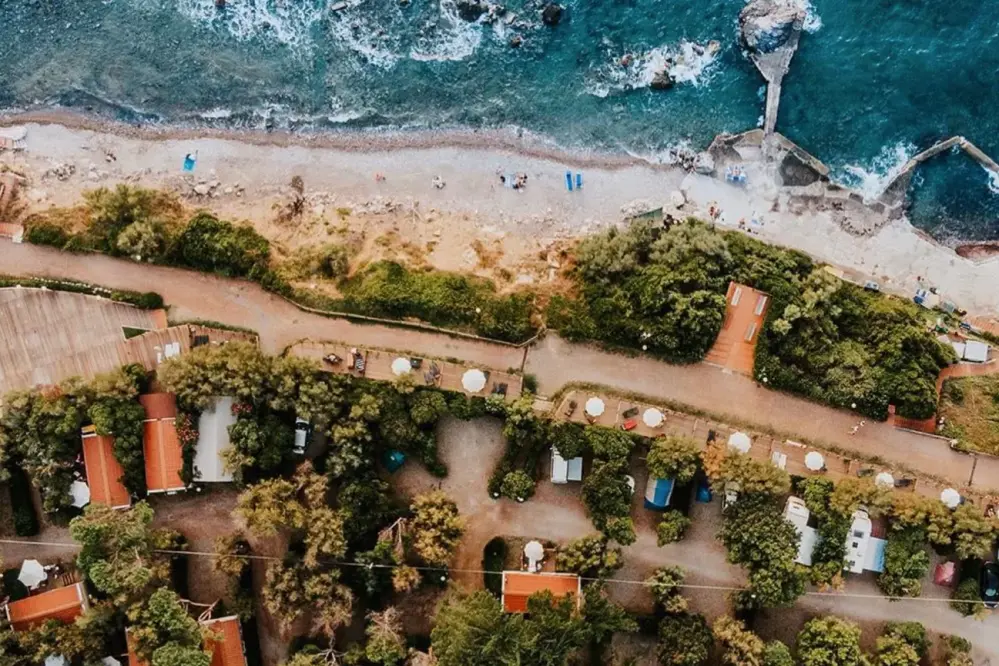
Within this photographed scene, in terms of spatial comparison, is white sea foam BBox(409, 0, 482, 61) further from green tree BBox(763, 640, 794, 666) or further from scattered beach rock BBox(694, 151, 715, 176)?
green tree BBox(763, 640, 794, 666)

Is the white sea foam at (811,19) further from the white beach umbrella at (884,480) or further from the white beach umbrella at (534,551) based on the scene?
the white beach umbrella at (534,551)

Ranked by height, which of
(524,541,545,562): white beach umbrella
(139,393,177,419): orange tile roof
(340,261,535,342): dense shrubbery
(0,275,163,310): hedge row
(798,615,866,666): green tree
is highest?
(340,261,535,342): dense shrubbery

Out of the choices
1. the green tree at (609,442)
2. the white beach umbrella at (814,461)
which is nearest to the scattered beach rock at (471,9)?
the green tree at (609,442)

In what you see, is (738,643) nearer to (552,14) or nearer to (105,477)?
(105,477)

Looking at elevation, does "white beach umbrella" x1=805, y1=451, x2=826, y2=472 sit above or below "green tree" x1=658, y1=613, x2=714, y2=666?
above

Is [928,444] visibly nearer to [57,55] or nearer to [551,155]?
[551,155]

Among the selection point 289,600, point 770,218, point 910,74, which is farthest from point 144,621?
point 910,74

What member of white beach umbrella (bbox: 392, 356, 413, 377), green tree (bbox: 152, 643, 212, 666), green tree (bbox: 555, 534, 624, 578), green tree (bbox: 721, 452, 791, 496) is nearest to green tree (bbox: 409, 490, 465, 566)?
green tree (bbox: 555, 534, 624, 578)

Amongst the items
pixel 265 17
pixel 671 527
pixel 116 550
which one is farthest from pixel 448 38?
pixel 116 550

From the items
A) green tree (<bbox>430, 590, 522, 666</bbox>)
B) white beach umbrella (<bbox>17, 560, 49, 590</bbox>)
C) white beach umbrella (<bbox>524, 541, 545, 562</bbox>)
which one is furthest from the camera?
white beach umbrella (<bbox>17, 560, 49, 590</bbox>)
